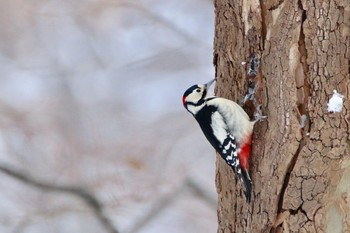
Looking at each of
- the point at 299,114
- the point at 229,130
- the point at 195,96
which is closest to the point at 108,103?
the point at 195,96

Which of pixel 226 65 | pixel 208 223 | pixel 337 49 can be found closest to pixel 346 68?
pixel 337 49

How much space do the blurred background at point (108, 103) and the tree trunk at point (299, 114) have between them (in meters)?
0.83

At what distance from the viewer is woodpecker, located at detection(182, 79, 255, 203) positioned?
3.53ft

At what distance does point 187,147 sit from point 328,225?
0.93 meters

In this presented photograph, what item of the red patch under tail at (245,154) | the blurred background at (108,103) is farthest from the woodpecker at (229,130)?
the blurred background at (108,103)

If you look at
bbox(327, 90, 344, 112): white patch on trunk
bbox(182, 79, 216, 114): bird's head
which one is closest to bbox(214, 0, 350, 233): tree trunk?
bbox(327, 90, 344, 112): white patch on trunk

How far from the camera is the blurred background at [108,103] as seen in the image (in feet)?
6.29

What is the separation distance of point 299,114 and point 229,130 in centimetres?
16

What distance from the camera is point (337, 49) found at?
978 mm

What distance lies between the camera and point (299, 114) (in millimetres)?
1015

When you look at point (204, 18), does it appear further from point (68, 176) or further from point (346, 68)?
point (346, 68)

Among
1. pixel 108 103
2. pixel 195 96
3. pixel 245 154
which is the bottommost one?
pixel 245 154

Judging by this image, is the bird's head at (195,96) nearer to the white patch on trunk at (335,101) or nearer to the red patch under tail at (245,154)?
the red patch under tail at (245,154)

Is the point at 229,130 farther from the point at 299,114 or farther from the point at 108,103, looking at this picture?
the point at 108,103
